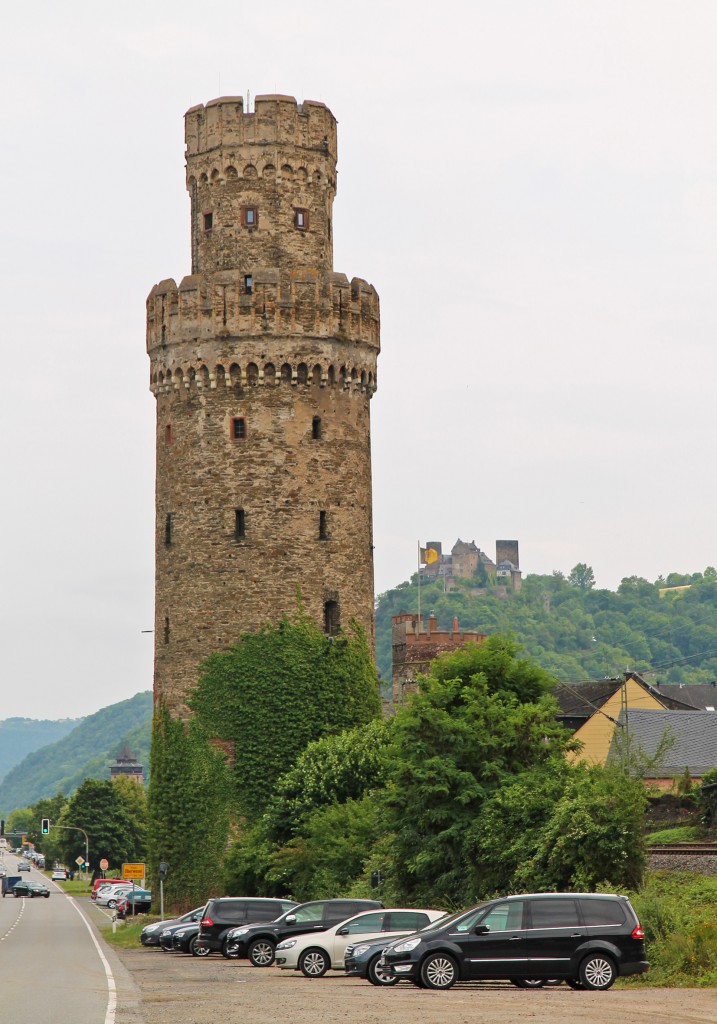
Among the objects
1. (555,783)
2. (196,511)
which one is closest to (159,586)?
(196,511)

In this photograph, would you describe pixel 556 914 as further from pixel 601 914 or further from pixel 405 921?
pixel 405 921

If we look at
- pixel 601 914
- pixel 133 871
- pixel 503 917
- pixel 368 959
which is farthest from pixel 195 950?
pixel 601 914

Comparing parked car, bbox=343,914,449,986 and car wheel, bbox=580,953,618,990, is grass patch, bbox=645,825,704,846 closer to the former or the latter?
parked car, bbox=343,914,449,986

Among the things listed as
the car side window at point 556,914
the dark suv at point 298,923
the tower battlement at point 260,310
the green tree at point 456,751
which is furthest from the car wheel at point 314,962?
the tower battlement at point 260,310

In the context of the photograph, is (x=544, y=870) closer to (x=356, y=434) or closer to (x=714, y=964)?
(x=714, y=964)

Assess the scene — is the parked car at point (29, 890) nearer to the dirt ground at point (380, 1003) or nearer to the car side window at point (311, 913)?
the car side window at point (311, 913)

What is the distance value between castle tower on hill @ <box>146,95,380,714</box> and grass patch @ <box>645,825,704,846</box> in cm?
1346

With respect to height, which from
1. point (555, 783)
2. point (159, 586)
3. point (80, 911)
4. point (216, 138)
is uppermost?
point (216, 138)

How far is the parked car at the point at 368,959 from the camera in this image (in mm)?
31391

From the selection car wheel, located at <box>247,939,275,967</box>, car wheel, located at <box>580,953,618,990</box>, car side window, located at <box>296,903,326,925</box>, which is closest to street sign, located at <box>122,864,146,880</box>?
car wheel, located at <box>247,939,275,967</box>

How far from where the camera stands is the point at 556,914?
94.4 feet

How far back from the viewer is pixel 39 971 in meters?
37.9

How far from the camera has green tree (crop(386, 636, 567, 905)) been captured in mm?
42188

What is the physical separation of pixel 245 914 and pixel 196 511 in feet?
64.2
